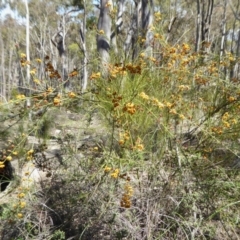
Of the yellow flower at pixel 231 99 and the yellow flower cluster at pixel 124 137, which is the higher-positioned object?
the yellow flower at pixel 231 99

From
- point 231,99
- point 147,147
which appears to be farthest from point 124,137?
point 231,99

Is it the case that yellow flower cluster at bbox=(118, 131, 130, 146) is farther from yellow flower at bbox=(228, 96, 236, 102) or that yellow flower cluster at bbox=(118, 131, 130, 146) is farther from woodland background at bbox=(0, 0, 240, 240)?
yellow flower at bbox=(228, 96, 236, 102)

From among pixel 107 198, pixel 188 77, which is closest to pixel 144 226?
pixel 107 198

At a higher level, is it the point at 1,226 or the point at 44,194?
the point at 44,194

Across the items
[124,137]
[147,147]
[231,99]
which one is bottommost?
[147,147]

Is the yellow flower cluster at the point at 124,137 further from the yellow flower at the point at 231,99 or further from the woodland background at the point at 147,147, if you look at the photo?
the yellow flower at the point at 231,99

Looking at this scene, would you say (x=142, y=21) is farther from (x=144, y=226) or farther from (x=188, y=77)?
(x=144, y=226)

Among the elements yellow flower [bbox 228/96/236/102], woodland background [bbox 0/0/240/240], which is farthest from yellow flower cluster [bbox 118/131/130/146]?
yellow flower [bbox 228/96/236/102]

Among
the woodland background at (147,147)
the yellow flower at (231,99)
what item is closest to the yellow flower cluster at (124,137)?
the woodland background at (147,147)

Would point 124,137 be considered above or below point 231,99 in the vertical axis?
below

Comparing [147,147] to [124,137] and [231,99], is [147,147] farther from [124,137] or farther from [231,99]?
[231,99]

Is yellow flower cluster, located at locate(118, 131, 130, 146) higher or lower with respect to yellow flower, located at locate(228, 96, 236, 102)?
lower

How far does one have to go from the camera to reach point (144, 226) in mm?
2082

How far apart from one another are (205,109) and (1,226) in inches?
72.0
